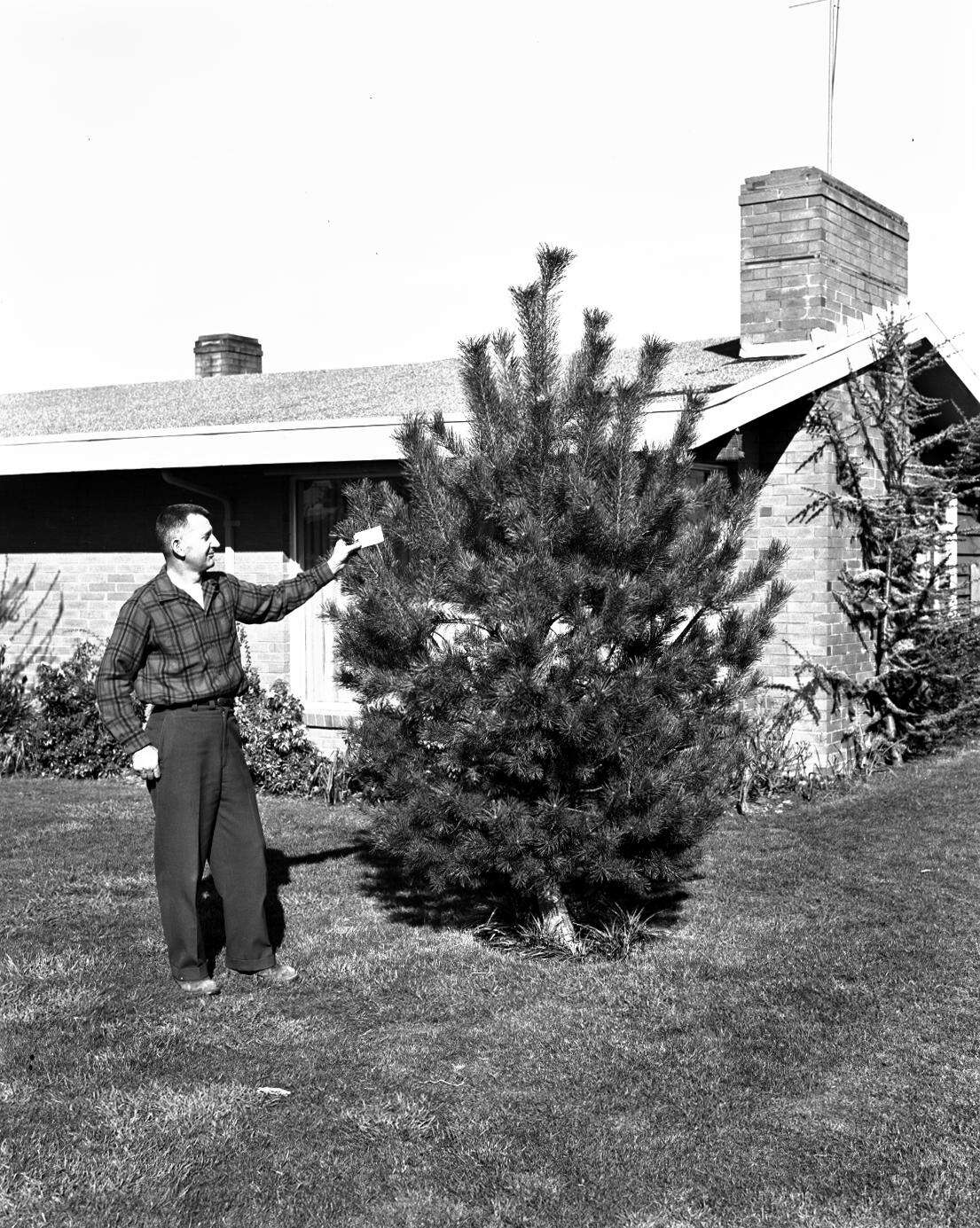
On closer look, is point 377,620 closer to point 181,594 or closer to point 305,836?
point 181,594

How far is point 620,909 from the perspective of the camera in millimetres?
6660

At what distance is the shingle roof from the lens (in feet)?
35.4

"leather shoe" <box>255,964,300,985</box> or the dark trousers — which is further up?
the dark trousers

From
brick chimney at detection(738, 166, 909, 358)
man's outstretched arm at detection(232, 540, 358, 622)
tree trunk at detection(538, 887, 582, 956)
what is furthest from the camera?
brick chimney at detection(738, 166, 909, 358)

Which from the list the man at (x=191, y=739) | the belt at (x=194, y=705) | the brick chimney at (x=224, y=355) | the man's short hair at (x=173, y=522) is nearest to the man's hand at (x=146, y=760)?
the man at (x=191, y=739)

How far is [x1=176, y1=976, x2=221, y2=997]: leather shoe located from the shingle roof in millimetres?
4925

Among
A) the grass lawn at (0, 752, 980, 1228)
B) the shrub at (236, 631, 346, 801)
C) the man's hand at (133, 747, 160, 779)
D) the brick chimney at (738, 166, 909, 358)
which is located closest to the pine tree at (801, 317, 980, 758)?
the brick chimney at (738, 166, 909, 358)

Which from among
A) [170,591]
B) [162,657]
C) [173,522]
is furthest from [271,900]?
[173,522]

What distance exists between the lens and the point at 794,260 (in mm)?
11125

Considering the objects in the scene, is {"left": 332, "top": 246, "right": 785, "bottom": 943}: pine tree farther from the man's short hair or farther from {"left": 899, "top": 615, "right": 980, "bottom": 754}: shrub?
{"left": 899, "top": 615, "right": 980, "bottom": 754}: shrub

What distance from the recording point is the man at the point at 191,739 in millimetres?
5848

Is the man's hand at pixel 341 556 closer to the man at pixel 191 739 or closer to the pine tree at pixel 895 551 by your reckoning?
the man at pixel 191 739

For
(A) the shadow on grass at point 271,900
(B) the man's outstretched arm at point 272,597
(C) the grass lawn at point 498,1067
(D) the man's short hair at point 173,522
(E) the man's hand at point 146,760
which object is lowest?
(C) the grass lawn at point 498,1067

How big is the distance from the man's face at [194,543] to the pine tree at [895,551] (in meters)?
5.95
